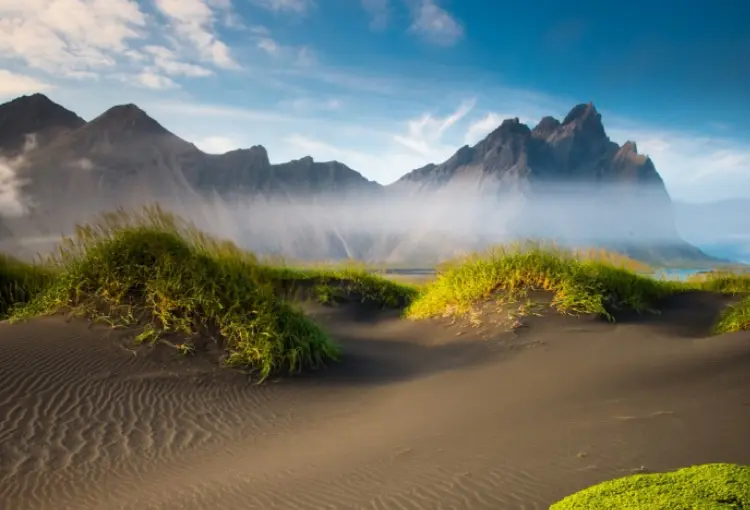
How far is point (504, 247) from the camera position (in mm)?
11180

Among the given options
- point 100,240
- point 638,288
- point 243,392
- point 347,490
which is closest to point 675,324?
point 638,288

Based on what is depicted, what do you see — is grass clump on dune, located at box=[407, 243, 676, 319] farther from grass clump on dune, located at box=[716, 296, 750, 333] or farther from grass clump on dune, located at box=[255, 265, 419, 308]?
grass clump on dune, located at box=[255, 265, 419, 308]

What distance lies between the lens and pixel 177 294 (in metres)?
7.71

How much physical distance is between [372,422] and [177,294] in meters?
3.51

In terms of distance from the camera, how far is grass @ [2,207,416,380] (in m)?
7.42

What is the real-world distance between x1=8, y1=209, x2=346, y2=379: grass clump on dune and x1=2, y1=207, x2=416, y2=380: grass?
13 millimetres

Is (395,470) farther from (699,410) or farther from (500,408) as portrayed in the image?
(699,410)

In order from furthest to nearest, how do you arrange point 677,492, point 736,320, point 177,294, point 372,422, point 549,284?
point 549,284 < point 736,320 < point 177,294 < point 372,422 < point 677,492

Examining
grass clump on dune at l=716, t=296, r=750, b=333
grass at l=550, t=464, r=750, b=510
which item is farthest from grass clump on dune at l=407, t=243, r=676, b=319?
grass at l=550, t=464, r=750, b=510

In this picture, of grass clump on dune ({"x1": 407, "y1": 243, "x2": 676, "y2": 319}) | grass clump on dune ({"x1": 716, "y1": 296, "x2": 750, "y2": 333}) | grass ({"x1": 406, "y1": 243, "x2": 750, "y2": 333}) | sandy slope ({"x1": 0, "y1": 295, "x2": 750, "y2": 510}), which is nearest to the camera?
sandy slope ({"x1": 0, "y1": 295, "x2": 750, "y2": 510})

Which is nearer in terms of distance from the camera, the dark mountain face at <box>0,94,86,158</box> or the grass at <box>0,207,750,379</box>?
the grass at <box>0,207,750,379</box>

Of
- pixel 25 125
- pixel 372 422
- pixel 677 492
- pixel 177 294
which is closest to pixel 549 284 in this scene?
pixel 372 422

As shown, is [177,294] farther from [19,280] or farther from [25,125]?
[25,125]

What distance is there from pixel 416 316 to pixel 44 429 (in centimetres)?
714
